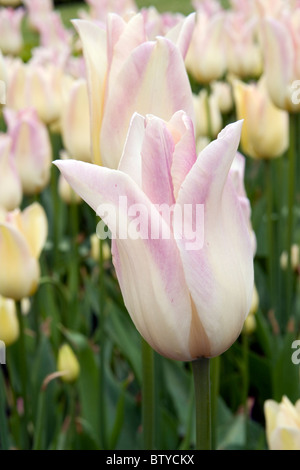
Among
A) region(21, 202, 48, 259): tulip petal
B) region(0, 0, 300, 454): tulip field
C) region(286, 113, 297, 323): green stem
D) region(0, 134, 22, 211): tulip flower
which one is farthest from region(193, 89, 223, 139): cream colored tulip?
region(21, 202, 48, 259): tulip petal

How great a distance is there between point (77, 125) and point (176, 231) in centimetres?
92

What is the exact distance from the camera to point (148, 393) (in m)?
0.93

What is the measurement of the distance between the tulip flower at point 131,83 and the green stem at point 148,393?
0.24m

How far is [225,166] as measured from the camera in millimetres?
568

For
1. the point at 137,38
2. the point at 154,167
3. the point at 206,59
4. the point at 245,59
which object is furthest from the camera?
the point at 245,59

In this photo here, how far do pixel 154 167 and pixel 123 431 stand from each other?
3.43 feet

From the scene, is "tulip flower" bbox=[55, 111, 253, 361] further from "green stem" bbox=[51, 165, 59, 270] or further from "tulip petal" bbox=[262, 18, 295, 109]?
"green stem" bbox=[51, 165, 59, 270]

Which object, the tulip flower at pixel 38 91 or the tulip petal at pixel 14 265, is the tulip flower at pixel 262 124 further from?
the tulip petal at pixel 14 265

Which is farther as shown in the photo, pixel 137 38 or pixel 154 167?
pixel 137 38

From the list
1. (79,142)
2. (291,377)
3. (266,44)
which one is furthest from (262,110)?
(291,377)

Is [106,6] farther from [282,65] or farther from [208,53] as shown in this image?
[282,65]

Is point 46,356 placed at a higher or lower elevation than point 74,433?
higher

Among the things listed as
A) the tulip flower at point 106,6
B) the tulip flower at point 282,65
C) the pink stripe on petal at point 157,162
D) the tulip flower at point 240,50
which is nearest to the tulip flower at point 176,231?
the pink stripe on petal at point 157,162

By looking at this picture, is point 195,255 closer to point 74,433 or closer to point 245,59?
point 74,433
